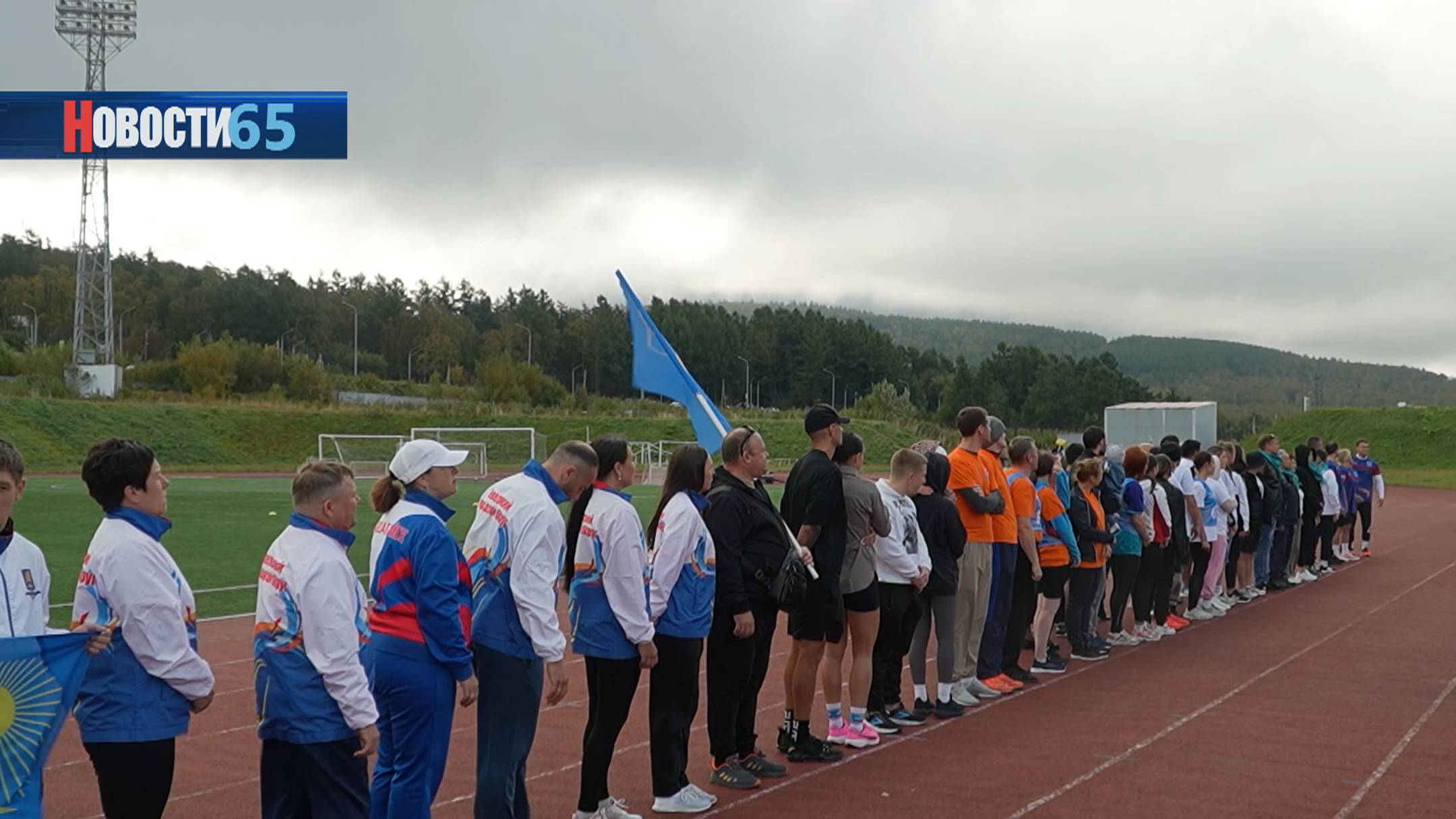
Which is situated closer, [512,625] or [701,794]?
[512,625]

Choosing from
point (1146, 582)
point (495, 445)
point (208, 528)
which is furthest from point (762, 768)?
point (495, 445)

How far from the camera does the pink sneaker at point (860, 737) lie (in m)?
8.12

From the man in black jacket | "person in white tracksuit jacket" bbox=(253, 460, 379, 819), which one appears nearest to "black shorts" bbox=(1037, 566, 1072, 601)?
the man in black jacket

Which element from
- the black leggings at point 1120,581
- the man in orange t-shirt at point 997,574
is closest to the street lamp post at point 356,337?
the black leggings at point 1120,581

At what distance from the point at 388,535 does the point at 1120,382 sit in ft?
341

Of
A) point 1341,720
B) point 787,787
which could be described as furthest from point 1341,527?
point 787,787

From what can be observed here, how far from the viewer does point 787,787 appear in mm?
7184

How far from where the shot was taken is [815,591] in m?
7.71

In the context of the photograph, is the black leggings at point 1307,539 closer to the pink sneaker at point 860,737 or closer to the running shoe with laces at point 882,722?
the running shoe with laces at point 882,722

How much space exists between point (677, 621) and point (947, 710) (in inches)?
128

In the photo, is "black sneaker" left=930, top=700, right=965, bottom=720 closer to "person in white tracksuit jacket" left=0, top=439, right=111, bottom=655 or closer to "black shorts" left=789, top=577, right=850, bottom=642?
"black shorts" left=789, top=577, right=850, bottom=642

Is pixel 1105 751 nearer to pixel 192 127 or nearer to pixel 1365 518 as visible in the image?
pixel 1365 518

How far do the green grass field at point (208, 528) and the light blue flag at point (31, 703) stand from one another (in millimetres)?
8118

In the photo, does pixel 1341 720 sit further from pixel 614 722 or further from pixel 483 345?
pixel 483 345
